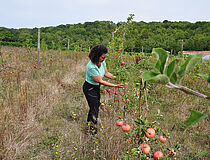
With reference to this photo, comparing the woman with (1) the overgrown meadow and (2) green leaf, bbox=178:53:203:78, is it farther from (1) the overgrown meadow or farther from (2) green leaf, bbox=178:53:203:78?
(2) green leaf, bbox=178:53:203:78

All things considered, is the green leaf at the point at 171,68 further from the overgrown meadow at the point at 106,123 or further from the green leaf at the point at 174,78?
the overgrown meadow at the point at 106,123

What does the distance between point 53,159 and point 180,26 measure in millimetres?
46229

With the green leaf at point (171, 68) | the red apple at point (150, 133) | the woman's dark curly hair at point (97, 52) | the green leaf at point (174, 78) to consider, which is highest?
the woman's dark curly hair at point (97, 52)

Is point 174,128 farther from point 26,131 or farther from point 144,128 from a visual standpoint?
point 26,131

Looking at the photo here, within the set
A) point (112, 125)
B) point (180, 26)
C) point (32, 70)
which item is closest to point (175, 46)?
point (180, 26)

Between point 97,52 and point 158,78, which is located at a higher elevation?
point 97,52

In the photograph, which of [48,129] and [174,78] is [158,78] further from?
[48,129]

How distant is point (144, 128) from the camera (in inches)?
37.4

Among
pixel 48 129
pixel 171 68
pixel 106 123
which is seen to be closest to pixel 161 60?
pixel 171 68

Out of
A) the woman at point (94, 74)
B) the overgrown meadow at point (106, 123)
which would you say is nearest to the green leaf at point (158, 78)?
the overgrown meadow at point (106, 123)

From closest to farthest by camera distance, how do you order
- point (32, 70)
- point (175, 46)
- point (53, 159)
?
1. point (53, 159)
2. point (32, 70)
3. point (175, 46)

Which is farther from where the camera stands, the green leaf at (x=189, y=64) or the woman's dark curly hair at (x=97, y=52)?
the woman's dark curly hair at (x=97, y=52)

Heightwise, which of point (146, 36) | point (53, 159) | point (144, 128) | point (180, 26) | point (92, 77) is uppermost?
point (180, 26)

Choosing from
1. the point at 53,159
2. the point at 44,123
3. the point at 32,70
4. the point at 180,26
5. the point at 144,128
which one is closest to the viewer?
the point at 144,128
